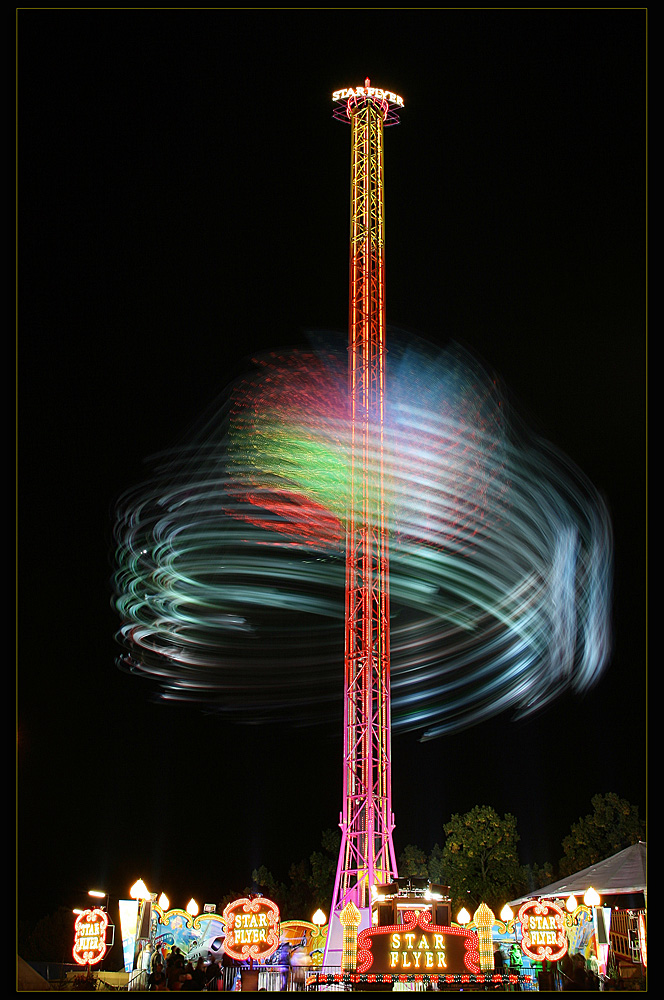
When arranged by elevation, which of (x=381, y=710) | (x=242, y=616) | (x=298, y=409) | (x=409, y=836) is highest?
(x=298, y=409)

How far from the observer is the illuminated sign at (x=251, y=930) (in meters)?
14.5

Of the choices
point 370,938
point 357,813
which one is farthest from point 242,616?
point 370,938

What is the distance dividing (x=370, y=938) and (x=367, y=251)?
62.9 feet

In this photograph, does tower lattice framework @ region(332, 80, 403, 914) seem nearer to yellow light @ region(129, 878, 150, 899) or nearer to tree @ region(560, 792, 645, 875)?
yellow light @ region(129, 878, 150, 899)

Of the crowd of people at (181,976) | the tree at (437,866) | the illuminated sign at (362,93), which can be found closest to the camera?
the crowd of people at (181,976)

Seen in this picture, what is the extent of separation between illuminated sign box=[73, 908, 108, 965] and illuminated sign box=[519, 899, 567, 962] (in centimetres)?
794

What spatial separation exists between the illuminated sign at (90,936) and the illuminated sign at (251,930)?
3.13 m

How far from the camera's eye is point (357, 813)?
22.1m

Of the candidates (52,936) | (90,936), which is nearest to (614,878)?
(90,936)

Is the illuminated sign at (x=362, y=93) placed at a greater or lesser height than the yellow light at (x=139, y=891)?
greater

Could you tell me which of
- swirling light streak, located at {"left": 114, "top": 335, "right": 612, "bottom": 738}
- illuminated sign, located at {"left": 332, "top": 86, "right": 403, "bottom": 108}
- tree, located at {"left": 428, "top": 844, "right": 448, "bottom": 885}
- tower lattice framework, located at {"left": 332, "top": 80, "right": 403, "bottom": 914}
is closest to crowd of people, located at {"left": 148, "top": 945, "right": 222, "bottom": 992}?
tower lattice framework, located at {"left": 332, "top": 80, "right": 403, "bottom": 914}

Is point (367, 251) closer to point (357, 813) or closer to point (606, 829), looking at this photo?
point (357, 813)

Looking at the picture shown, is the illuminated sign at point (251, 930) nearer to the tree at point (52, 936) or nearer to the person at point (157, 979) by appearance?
the person at point (157, 979)

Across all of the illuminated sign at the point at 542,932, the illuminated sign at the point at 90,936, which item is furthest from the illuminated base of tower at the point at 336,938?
the illuminated sign at the point at 90,936
